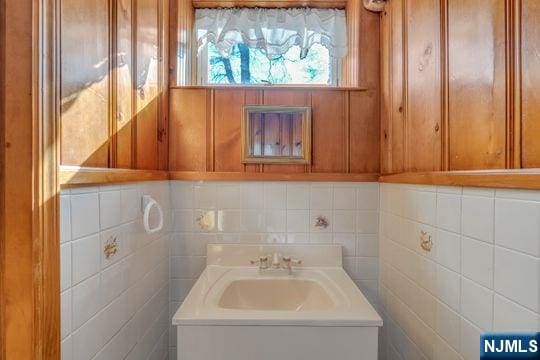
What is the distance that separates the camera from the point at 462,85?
0.84 metres

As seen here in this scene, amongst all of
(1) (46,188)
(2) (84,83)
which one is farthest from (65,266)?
(2) (84,83)

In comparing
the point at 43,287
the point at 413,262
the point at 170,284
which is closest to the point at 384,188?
the point at 413,262

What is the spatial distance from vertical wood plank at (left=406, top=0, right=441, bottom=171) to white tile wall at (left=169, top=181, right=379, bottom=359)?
370mm

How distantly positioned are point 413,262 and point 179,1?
1.60 metres

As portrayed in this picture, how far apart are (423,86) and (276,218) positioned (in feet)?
2.70

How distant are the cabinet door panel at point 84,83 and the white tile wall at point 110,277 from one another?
0.37ft

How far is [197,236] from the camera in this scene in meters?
1.42

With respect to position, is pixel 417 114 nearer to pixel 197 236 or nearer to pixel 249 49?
pixel 249 49

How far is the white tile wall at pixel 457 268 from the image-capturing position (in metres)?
0.62

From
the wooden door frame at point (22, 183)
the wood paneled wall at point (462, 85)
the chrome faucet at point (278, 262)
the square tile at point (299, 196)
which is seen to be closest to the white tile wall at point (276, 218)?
the square tile at point (299, 196)

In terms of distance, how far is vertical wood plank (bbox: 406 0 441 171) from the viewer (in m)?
0.97

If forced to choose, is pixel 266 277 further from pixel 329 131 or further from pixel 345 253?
pixel 329 131

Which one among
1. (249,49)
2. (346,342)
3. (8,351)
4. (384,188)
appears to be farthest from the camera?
(249,49)

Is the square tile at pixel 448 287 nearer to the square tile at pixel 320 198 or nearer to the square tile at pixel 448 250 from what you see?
the square tile at pixel 448 250
